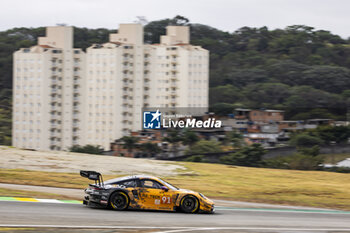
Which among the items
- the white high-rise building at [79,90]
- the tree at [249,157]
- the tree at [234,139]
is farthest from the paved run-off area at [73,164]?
the white high-rise building at [79,90]

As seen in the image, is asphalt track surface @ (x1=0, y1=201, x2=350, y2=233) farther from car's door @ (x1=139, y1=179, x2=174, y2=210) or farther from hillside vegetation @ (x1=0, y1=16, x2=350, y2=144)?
hillside vegetation @ (x1=0, y1=16, x2=350, y2=144)

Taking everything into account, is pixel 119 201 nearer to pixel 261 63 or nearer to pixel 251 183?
pixel 251 183

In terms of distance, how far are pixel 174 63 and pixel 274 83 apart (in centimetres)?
2794

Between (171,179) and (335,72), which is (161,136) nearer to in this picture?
(171,179)

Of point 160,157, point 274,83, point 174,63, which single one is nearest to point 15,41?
point 174,63

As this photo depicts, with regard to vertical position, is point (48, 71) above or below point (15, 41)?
below

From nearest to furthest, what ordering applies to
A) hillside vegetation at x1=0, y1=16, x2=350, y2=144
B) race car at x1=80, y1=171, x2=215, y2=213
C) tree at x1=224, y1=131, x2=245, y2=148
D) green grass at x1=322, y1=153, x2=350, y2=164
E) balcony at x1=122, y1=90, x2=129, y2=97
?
race car at x1=80, y1=171, x2=215, y2=213 → green grass at x1=322, y1=153, x2=350, y2=164 → tree at x1=224, y1=131, x2=245, y2=148 → balcony at x1=122, y1=90, x2=129, y2=97 → hillside vegetation at x1=0, y1=16, x2=350, y2=144

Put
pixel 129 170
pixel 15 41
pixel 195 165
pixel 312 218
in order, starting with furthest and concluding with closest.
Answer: pixel 15 41 < pixel 195 165 < pixel 129 170 < pixel 312 218

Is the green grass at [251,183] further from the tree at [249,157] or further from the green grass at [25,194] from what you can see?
the tree at [249,157]

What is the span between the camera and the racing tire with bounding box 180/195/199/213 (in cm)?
1609

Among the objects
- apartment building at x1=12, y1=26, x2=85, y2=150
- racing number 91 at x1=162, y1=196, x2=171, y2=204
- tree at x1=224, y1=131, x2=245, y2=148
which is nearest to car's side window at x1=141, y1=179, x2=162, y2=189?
racing number 91 at x1=162, y1=196, x2=171, y2=204

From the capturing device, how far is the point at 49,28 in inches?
3450

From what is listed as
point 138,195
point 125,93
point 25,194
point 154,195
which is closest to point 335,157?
point 125,93

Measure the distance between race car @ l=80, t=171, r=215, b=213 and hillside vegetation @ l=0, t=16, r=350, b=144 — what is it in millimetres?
55406
